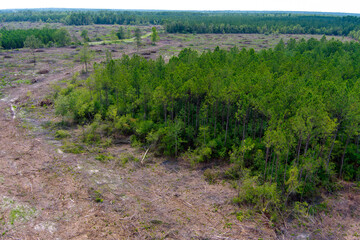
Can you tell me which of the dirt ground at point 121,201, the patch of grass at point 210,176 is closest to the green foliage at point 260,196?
the dirt ground at point 121,201

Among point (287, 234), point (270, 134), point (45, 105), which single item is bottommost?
point (287, 234)

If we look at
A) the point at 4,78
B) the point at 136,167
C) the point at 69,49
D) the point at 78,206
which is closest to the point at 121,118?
the point at 136,167

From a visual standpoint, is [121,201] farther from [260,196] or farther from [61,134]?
[61,134]

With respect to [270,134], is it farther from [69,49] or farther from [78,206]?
[69,49]

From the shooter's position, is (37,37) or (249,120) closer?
(249,120)

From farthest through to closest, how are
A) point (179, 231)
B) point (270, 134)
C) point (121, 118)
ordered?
point (121, 118), point (270, 134), point (179, 231)

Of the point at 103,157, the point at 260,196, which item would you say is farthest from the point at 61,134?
the point at 260,196

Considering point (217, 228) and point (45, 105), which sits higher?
point (45, 105)
